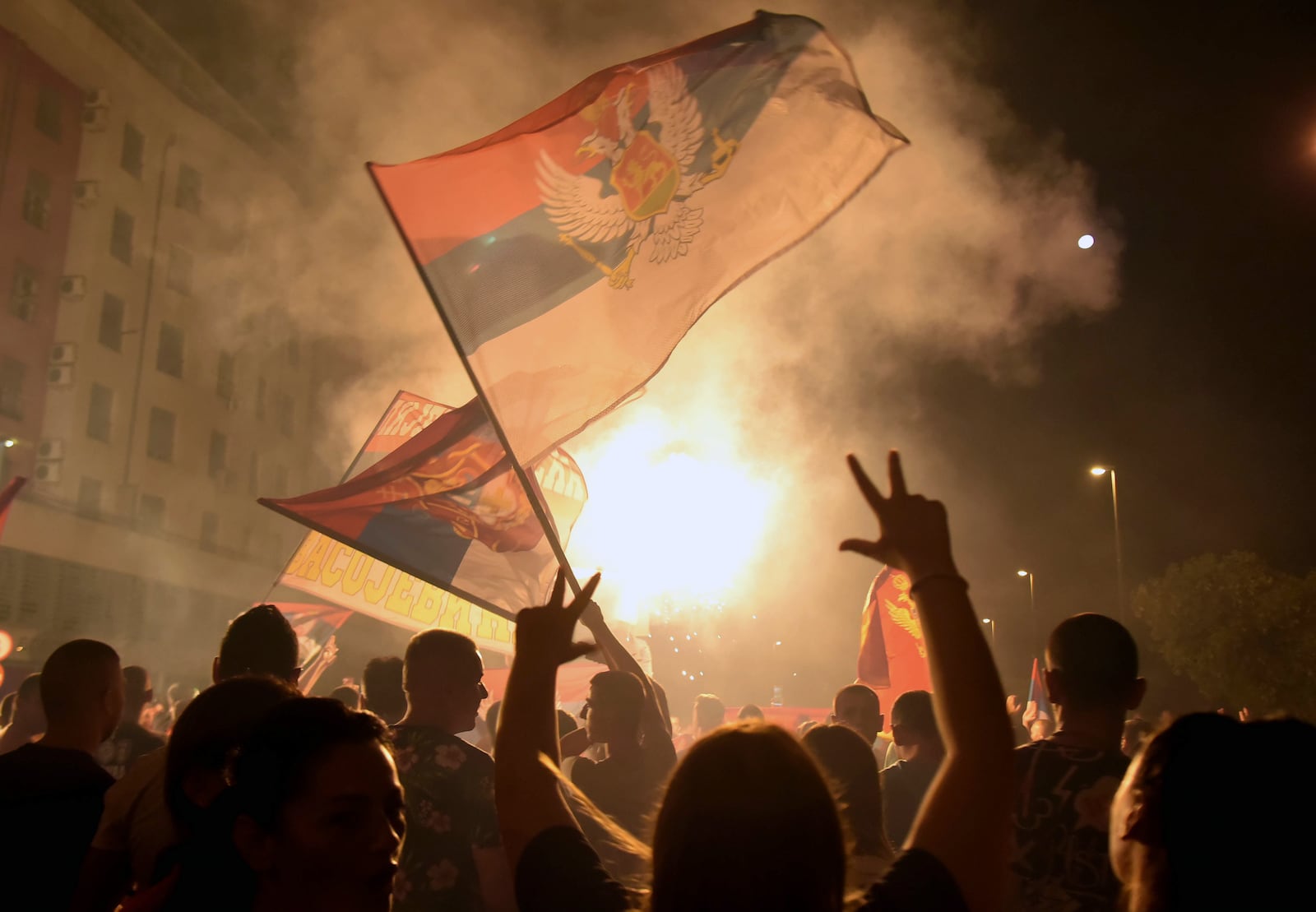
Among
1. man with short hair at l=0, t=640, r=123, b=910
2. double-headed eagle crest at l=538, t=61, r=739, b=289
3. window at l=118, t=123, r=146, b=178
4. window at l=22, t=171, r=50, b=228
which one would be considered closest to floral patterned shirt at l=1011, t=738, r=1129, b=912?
man with short hair at l=0, t=640, r=123, b=910

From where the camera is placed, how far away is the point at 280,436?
35.7 meters

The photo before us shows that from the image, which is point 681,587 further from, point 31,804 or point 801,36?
point 31,804

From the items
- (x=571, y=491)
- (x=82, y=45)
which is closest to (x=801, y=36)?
(x=571, y=491)

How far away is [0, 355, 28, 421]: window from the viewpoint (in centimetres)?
2391

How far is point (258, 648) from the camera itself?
11.5 feet

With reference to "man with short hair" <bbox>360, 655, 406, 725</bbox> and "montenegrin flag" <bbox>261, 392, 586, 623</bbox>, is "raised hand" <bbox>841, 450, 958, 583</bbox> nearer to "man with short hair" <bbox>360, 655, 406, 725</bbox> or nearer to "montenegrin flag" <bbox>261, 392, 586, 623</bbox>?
"montenegrin flag" <bbox>261, 392, 586, 623</bbox>

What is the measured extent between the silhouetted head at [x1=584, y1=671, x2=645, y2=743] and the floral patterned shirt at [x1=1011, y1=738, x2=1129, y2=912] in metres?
1.57

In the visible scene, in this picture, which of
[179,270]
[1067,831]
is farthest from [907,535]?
[179,270]

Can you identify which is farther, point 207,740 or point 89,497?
point 89,497

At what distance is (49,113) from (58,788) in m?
27.3

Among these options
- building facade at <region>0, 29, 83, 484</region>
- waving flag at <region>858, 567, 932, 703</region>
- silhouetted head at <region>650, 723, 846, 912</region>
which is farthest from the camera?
building facade at <region>0, 29, 83, 484</region>

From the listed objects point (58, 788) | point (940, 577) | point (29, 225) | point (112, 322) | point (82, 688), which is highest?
point (29, 225)

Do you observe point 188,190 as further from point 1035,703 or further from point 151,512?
point 1035,703

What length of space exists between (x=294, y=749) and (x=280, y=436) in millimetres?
35423
